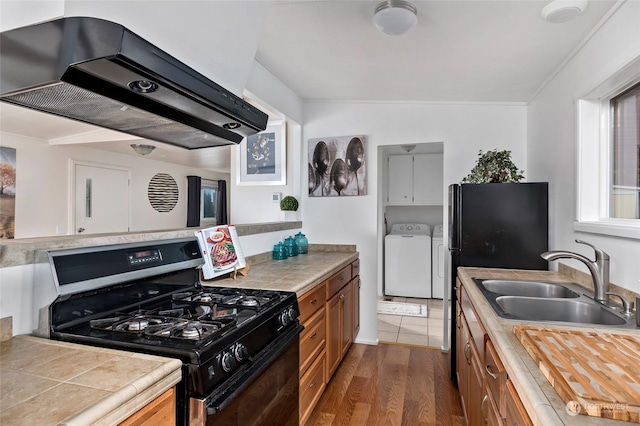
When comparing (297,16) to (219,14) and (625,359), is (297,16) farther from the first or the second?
(625,359)

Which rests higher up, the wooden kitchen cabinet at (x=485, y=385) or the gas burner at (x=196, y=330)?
the gas burner at (x=196, y=330)

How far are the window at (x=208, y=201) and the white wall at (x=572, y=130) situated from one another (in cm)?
709

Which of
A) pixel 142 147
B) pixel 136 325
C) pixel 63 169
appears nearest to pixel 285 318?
pixel 136 325

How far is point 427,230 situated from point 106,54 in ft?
15.9

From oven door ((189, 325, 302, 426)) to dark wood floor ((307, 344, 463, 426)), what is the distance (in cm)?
72

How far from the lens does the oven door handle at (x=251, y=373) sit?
38.8 inches

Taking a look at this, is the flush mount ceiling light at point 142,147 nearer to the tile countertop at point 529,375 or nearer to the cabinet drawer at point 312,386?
the cabinet drawer at point 312,386

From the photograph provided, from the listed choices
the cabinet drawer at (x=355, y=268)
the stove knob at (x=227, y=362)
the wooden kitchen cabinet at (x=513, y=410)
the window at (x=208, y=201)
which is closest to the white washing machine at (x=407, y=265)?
the cabinet drawer at (x=355, y=268)

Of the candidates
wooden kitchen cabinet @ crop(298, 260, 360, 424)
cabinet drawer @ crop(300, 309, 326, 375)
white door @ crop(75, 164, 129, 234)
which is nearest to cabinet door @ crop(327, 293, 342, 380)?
wooden kitchen cabinet @ crop(298, 260, 360, 424)

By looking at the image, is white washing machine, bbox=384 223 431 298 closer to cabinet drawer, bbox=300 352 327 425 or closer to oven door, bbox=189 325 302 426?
cabinet drawer, bbox=300 352 327 425

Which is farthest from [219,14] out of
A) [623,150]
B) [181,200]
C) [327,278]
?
[181,200]

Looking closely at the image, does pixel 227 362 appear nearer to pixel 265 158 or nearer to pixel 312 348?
pixel 312 348

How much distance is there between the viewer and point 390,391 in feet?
8.25

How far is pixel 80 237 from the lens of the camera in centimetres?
129
